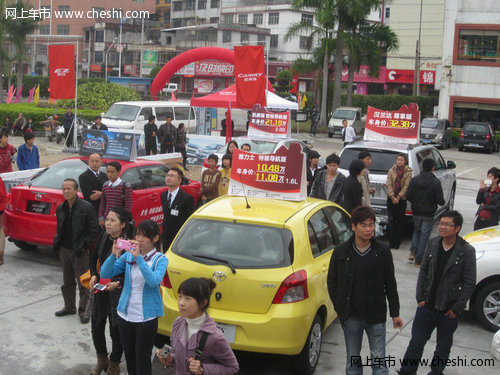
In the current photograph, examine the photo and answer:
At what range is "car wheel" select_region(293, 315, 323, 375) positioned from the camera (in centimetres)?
579

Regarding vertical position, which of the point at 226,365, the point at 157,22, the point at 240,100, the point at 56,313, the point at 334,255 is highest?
the point at 157,22

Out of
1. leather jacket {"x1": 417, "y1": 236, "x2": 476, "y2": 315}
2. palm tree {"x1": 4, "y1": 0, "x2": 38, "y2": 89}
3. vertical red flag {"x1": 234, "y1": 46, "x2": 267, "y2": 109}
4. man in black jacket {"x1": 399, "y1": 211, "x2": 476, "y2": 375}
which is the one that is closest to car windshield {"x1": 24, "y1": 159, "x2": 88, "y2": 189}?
man in black jacket {"x1": 399, "y1": 211, "x2": 476, "y2": 375}

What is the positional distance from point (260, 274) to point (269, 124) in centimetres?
1077

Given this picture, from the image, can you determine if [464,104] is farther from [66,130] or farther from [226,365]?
[226,365]

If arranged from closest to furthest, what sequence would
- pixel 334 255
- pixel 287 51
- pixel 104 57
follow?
pixel 334 255 → pixel 287 51 → pixel 104 57

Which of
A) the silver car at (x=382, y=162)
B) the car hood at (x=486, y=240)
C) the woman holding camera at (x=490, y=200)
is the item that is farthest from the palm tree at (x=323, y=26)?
the car hood at (x=486, y=240)

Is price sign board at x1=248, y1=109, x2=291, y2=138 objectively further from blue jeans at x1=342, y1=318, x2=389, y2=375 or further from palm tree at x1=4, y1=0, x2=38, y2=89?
palm tree at x1=4, y1=0, x2=38, y2=89

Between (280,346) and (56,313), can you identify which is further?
(56,313)

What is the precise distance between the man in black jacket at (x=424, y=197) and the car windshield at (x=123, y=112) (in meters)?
16.7

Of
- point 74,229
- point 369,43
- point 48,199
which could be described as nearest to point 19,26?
point 369,43

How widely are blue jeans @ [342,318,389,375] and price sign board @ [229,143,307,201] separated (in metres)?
2.34

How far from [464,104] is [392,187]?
31.2m

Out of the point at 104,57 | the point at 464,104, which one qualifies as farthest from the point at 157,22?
the point at 464,104

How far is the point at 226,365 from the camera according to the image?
148 inches
